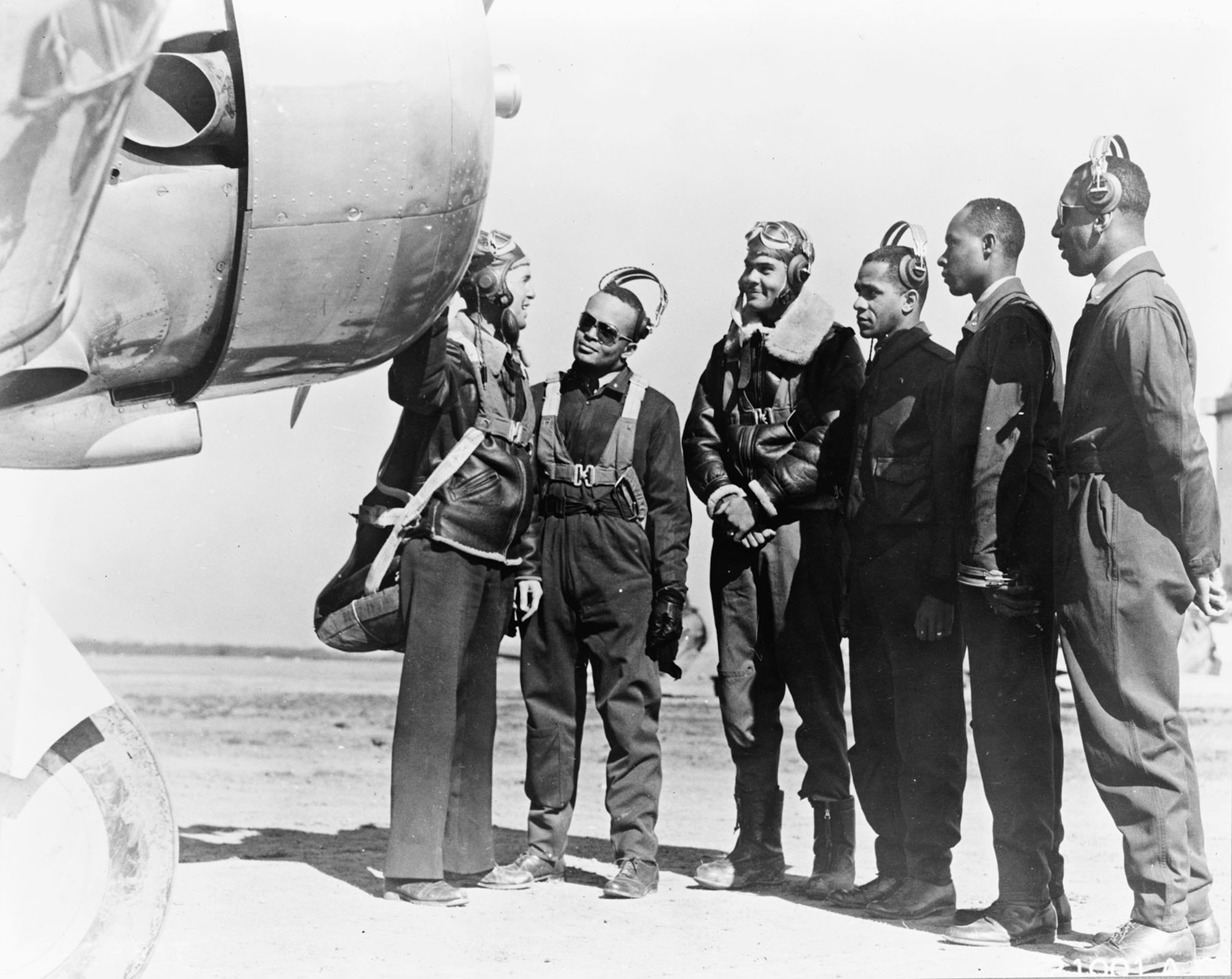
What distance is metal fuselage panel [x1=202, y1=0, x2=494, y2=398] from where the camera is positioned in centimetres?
368

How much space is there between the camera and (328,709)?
1061 cm

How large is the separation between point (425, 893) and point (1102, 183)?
10.2 ft

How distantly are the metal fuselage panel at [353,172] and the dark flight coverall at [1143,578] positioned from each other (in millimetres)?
1889

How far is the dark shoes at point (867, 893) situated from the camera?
204 inches

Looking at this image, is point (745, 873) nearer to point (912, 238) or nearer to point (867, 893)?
point (867, 893)

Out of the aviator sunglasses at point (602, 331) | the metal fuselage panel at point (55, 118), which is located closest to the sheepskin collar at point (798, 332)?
the aviator sunglasses at point (602, 331)

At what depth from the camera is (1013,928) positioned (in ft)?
15.1

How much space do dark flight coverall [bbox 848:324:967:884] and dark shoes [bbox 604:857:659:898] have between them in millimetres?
800

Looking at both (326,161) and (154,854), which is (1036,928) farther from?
(326,161)

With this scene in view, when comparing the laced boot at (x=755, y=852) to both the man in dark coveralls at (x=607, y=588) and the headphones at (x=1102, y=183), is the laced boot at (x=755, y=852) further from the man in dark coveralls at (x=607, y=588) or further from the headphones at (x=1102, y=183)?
the headphones at (x=1102, y=183)

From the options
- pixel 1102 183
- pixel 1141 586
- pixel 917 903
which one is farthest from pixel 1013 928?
pixel 1102 183

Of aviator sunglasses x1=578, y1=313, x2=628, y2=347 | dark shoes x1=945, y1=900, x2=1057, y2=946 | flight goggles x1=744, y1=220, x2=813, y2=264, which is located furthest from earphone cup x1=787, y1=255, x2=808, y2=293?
dark shoes x1=945, y1=900, x2=1057, y2=946

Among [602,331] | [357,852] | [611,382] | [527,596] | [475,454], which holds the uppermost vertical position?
[602,331]

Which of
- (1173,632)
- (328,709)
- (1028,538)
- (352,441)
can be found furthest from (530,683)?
(328,709)
